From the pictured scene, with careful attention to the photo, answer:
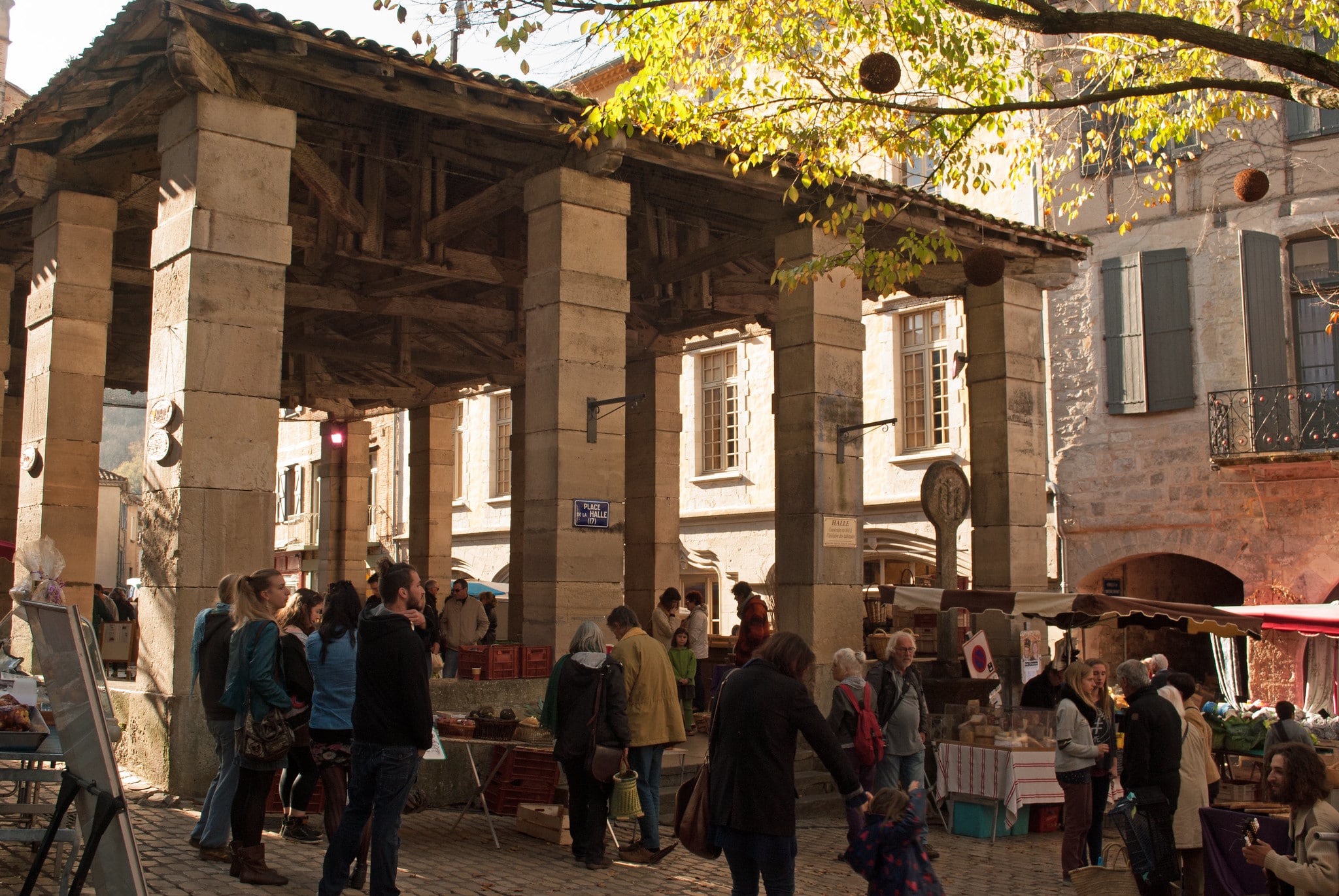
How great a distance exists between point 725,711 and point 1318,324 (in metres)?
15.3

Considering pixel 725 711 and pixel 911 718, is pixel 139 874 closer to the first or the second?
pixel 725 711

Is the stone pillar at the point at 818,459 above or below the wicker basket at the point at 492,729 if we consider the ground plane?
above

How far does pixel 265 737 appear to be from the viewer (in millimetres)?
6484

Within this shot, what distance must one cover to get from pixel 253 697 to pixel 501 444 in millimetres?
22945

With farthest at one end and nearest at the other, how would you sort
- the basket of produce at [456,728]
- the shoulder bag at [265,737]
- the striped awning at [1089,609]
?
the striped awning at [1089,609]
the basket of produce at [456,728]
the shoulder bag at [265,737]

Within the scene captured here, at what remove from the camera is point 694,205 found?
1423cm

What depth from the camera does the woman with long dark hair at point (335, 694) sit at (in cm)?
670

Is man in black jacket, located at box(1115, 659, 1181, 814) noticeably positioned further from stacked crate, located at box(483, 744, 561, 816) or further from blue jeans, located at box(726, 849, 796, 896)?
stacked crate, located at box(483, 744, 561, 816)

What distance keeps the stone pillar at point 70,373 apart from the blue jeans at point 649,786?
5.93 meters

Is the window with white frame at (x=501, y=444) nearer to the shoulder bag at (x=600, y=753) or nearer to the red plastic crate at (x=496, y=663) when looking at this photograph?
the red plastic crate at (x=496, y=663)

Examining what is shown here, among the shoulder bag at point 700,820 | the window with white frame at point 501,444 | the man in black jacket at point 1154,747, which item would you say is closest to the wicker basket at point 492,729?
the shoulder bag at point 700,820

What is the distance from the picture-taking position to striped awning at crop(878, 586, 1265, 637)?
39.8ft

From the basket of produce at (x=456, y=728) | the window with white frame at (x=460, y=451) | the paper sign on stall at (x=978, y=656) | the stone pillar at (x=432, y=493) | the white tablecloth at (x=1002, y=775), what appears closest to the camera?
the basket of produce at (x=456, y=728)

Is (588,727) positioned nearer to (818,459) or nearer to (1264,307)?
A: (818,459)
